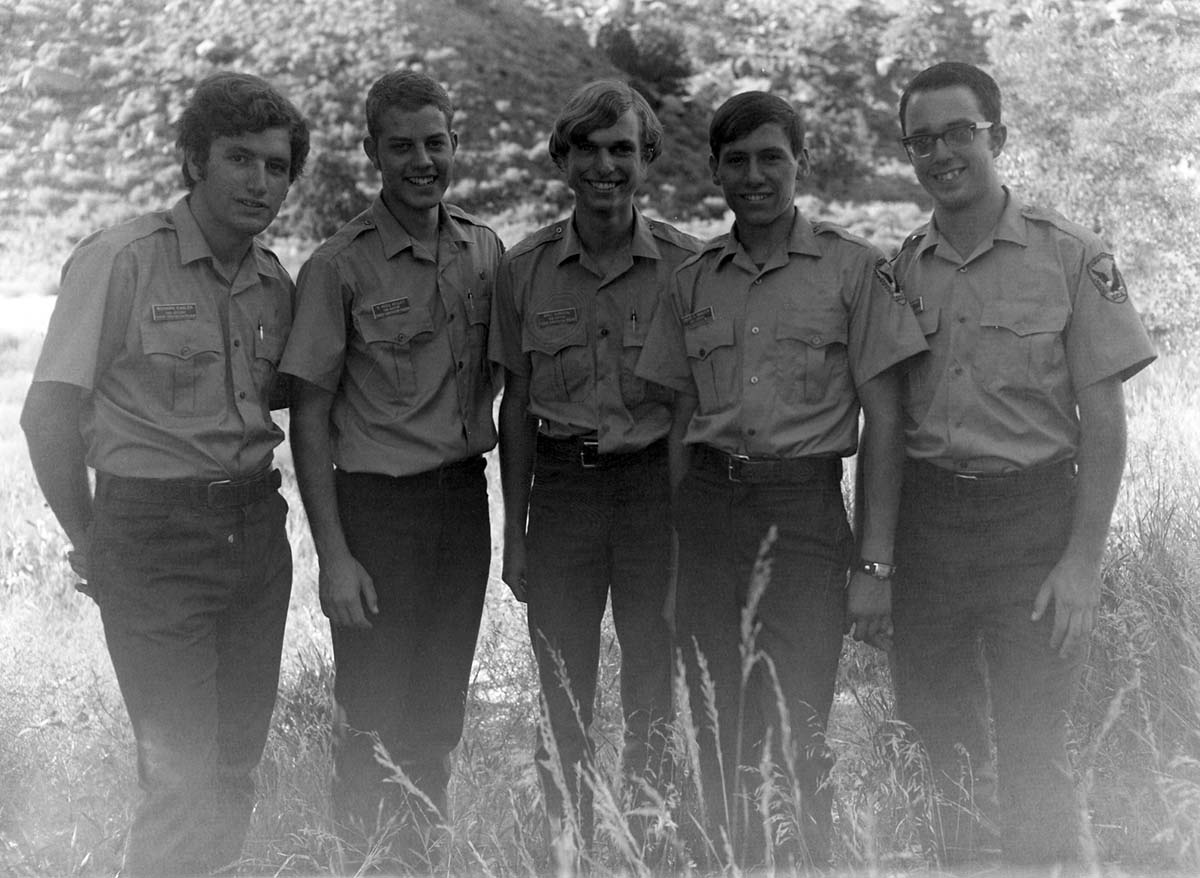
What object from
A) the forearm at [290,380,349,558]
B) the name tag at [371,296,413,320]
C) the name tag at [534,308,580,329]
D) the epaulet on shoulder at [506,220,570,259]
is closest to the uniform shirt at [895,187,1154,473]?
the name tag at [534,308,580,329]

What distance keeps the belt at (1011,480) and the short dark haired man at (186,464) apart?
1.70m

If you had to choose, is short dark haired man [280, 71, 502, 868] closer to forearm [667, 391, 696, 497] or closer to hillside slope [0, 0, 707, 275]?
forearm [667, 391, 696, 497]

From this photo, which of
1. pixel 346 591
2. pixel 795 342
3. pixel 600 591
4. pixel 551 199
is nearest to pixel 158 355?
pixel 346 591

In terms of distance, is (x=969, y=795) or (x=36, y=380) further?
(x=969, y=795)

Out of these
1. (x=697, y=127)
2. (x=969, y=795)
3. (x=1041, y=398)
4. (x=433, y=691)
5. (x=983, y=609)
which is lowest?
(x=969, y=795)

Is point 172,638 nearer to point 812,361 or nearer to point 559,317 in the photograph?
point 559,317

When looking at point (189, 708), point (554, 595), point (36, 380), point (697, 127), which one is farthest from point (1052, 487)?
point (697, 127)

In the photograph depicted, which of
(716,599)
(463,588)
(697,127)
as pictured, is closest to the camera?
(716,599)

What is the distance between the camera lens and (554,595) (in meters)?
3.16

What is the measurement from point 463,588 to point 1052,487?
5.16 feet

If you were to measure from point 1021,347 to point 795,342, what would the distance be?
21.5 inches

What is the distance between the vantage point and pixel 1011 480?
2783 mm

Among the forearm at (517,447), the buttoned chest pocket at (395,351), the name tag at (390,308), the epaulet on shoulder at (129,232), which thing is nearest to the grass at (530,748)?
the forearm at (517,447)

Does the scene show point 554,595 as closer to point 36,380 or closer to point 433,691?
point 433,691
